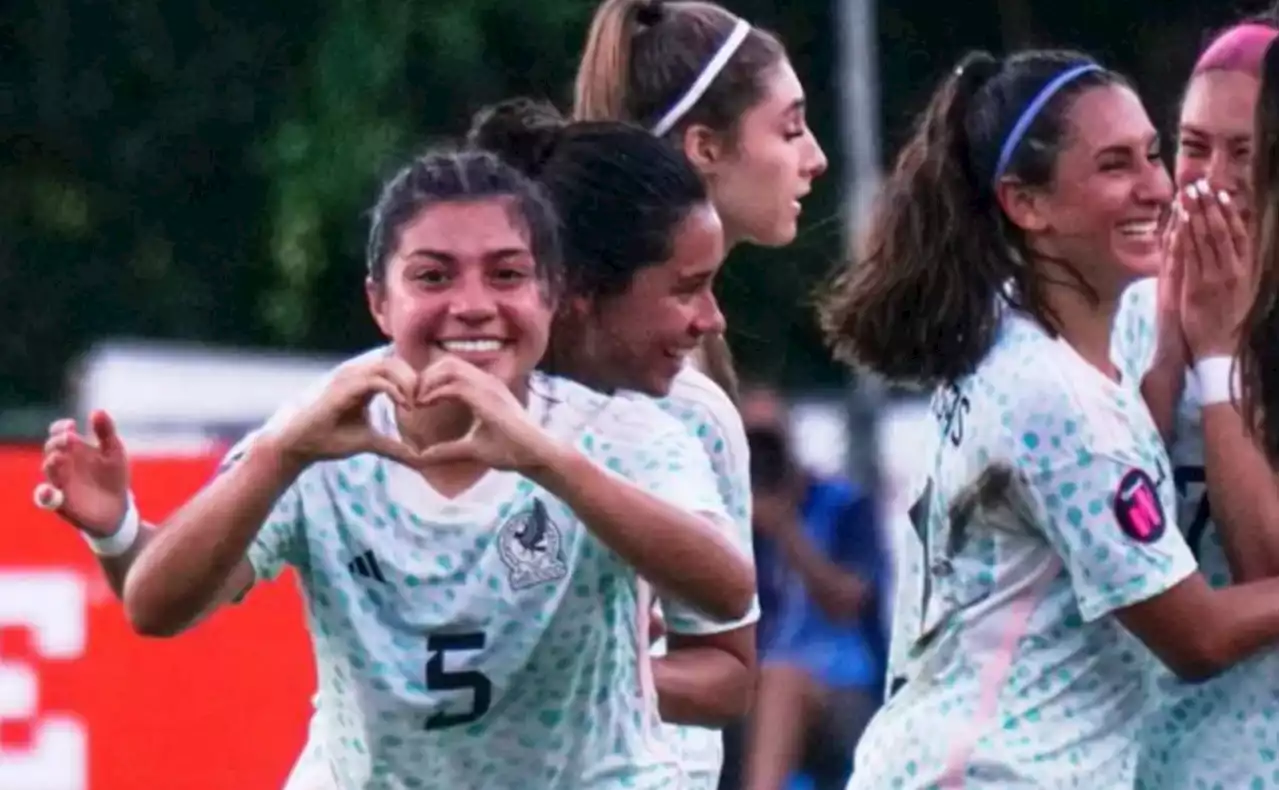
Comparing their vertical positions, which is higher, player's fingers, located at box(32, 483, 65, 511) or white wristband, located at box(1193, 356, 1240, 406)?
player's fingers, located at box(32, 483, 65, 511)

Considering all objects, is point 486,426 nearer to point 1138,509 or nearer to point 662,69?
point 1138,509

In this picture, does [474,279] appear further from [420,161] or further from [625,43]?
[625,43]

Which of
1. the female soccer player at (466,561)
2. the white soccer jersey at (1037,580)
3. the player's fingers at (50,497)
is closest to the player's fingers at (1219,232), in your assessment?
the white soccer jersey at (1037,580)

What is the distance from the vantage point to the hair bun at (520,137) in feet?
15.1

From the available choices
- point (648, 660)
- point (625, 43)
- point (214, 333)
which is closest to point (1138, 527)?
point (648, 660)

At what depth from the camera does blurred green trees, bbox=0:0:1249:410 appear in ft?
67.8

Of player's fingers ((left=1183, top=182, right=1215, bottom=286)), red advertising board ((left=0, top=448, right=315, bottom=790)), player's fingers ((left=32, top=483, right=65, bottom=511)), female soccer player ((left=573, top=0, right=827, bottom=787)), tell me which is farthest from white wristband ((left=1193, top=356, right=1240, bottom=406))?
red advertising board ((left=0, top=448, right=315, bottom=790))

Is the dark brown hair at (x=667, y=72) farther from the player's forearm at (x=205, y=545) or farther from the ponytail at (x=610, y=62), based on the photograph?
the player's forearm at (x=205, y=545)

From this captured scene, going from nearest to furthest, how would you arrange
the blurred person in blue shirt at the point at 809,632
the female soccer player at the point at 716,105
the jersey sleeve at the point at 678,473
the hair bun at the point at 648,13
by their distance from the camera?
the jersey sleeve at the point at 678,473, the female soccer player at the point at 716,105, the hair bun at the point at 648,13, the blurred person in blue shirt at the point at 809,632

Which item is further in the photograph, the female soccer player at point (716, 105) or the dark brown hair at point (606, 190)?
the female soccer player at point (716, 105)

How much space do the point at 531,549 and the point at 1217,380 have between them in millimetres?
1054

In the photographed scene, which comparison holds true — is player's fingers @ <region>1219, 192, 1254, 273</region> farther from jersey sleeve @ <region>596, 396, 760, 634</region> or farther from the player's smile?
the player's smile

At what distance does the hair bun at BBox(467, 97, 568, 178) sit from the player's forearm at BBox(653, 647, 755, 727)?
0.73 metres

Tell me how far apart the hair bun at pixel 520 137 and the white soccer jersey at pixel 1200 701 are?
889mm
